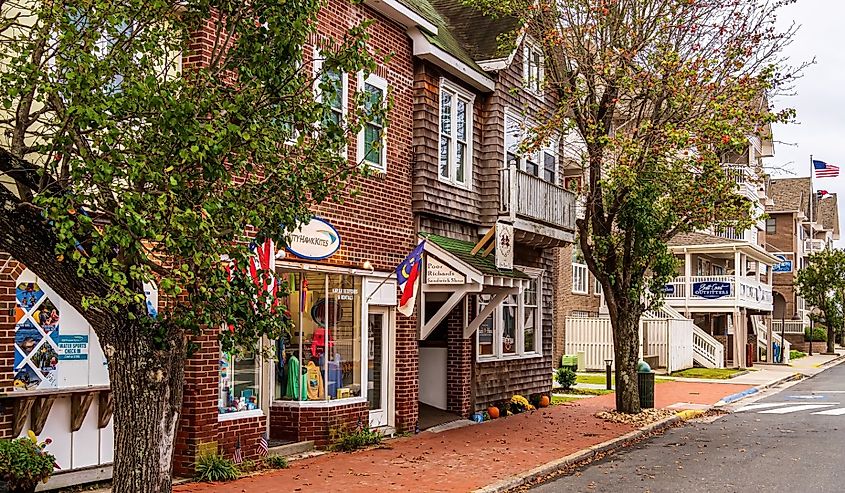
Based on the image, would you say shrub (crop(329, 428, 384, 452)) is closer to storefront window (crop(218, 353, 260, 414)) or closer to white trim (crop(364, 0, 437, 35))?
storefront window (crop(218, 353, 260, 414))

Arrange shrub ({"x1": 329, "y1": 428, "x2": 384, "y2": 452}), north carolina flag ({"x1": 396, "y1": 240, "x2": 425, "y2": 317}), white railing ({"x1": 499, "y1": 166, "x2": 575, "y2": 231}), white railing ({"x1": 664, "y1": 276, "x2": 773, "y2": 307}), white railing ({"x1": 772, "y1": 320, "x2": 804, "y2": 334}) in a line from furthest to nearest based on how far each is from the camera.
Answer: white railing ({"x1": 772, "y1": 320, "x2": 804, "y2": 334}) < white railing ({"x1": 664, "y1": 276, "x2": 773, "y2": 307}) < white railing ({"x1": 499, "y1": 166, "x2": 575, "y2": 231}) < north carolina flag ({"x1": 396, "y1": 240, "x2": 425, "y2": 317}) < shrub ({"x1": 329, "y1": 428, "x2": 384, "y2": 452})

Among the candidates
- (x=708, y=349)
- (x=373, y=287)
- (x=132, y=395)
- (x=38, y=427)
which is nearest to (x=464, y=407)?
(x=373, y=287)

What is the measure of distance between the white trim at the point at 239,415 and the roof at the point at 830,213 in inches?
3643

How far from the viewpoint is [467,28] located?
21.3 m

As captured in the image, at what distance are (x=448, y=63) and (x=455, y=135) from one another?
1.57 meters

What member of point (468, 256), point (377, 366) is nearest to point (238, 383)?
point (377, 366)

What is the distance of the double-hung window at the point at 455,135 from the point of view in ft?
61.2

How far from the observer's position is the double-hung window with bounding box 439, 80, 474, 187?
61.2ft

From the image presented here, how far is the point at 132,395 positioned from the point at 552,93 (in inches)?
681

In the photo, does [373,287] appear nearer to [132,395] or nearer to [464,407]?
[464,407]

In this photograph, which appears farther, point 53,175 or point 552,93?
point 552,93

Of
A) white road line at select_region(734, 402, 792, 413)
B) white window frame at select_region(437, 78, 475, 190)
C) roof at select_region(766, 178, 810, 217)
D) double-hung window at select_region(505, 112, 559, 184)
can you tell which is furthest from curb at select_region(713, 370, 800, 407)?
roof at select_region(766, 178, 810, 217)

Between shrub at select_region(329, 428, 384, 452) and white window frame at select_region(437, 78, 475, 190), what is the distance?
5311 millimetres

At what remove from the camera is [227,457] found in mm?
12484
